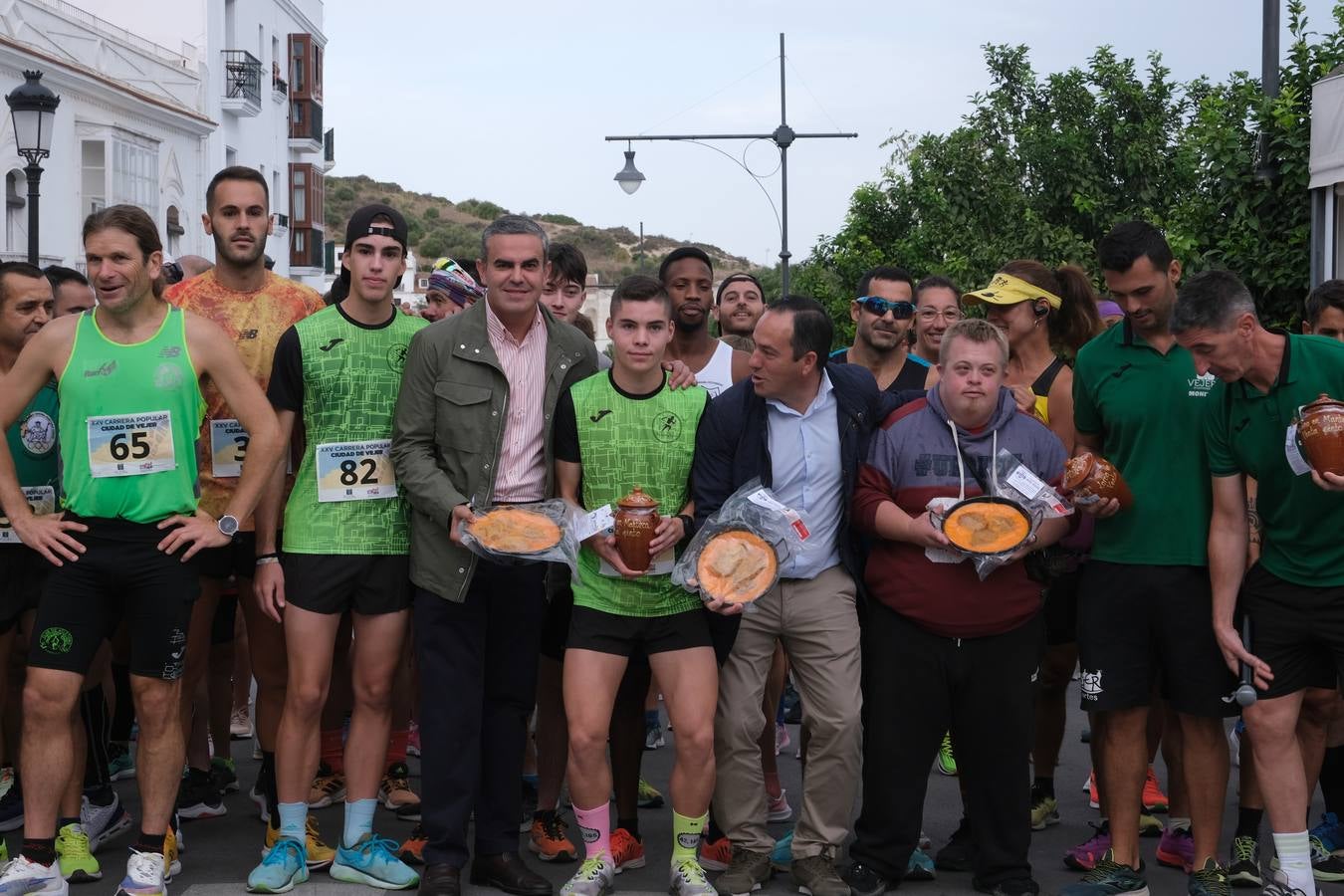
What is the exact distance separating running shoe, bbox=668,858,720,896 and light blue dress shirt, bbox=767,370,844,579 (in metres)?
1.10

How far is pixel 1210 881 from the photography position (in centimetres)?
523

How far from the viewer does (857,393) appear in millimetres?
5562

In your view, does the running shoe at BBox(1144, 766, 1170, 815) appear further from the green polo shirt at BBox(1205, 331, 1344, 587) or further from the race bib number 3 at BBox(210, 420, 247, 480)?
the race bib number 3 at BBox(210, 420, 247, 480)

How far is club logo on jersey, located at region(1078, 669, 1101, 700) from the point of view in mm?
5363

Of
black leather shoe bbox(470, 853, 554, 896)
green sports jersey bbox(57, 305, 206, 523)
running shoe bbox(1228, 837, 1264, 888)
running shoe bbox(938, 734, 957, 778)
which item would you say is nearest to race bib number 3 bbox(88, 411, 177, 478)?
green sports jersey bbox(57, 305, 206, 523)

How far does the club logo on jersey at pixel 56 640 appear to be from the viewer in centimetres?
508

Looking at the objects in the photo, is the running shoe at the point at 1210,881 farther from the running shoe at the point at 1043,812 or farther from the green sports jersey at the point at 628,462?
the green sports jersey at the point at 628,462

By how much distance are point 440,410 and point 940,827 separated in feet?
9.39

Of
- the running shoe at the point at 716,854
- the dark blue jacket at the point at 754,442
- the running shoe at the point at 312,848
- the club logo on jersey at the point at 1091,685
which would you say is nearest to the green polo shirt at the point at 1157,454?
the club logo on jersey at the point at 1091,685

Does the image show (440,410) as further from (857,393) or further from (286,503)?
(857,393)

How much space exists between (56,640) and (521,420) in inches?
70.3

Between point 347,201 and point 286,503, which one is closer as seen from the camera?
point 286,503

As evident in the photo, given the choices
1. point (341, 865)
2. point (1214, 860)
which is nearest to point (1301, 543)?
point (1214, 860)

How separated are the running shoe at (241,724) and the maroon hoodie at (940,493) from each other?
4.09 m
